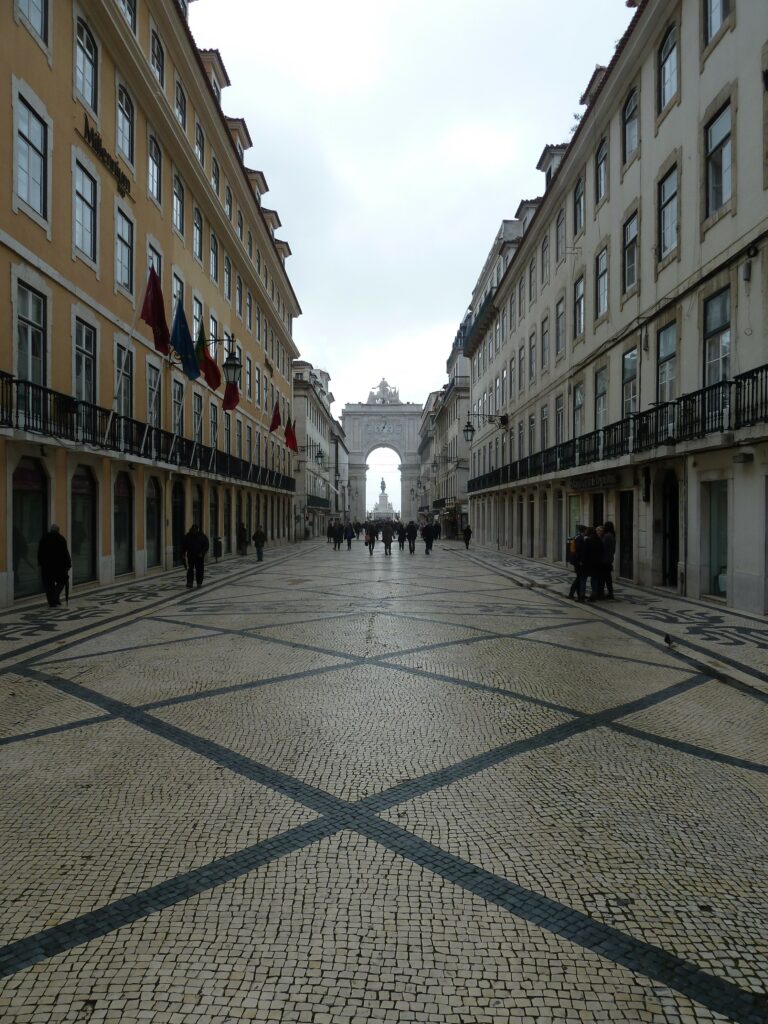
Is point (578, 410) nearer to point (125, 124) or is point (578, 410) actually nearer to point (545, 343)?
point (545, 343)

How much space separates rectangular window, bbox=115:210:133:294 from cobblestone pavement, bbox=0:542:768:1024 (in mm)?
13101

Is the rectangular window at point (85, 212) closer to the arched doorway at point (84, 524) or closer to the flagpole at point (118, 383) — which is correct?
the flagpole at point (118, 383)

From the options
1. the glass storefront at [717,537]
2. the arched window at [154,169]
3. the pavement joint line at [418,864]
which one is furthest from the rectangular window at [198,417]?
the pavement joint line at [418,864]

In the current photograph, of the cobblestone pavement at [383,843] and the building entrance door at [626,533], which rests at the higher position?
the building entrance door at [626,533]

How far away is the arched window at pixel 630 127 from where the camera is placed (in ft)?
55.9

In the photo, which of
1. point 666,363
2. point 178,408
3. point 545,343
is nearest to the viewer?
point 666,363

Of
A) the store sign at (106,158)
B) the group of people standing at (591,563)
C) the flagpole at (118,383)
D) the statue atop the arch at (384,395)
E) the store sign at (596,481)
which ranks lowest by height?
the group of people standing at (591,563)

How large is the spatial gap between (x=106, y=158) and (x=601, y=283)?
561 inches

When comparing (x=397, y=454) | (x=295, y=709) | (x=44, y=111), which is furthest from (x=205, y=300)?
(x=397, y=454)

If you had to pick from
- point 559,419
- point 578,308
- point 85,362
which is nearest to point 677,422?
point 578,308

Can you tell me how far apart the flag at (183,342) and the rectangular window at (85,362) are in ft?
8.09

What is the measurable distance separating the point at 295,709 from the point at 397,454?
402ft

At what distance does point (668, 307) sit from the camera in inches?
589

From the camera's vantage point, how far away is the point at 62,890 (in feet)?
9.98
